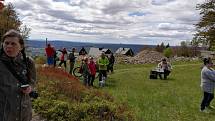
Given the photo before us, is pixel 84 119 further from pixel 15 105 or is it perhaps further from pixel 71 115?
pixel 15 105

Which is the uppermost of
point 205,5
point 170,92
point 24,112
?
point 205,5

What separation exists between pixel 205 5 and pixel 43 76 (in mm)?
40393

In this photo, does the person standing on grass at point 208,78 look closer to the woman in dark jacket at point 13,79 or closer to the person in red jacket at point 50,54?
the woman in dark jacket at point 13,79

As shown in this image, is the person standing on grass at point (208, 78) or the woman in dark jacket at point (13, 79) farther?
the person standing on grass at point (208, 78)

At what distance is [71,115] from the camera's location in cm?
1010

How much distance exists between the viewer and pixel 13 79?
5.19 metres

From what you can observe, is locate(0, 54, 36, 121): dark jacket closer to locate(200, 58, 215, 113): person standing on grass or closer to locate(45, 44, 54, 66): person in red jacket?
locate(200, 58, 215, 113): person standing on grass

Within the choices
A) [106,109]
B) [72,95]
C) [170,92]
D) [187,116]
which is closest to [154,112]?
[187,116]

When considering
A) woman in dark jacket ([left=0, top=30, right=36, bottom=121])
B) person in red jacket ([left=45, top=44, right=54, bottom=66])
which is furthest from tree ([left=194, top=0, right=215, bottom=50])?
woman in dark jacket ([left=0, top=30, right=36, bottom=121])

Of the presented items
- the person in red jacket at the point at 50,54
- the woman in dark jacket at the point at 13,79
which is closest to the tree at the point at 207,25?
the person in red jacket at the point at 50,54

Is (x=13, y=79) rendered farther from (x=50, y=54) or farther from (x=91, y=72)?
(x=50, y=54)

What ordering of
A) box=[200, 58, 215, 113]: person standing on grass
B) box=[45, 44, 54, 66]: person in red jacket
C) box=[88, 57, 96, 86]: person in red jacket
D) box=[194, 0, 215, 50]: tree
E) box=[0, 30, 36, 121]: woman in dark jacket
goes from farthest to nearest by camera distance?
box=[194, 0, 215, 50]: tree < box=[45, 44, 54, 66]: person in red jacket < box=[88, 57, 96, 86]: person in red jacket < box=[200, 58, 215, 113]: person standing on grass < box=[0, 30, 36, 121]: woman in dark jacket

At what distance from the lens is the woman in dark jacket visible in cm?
515

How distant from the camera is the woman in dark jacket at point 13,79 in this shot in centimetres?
515
